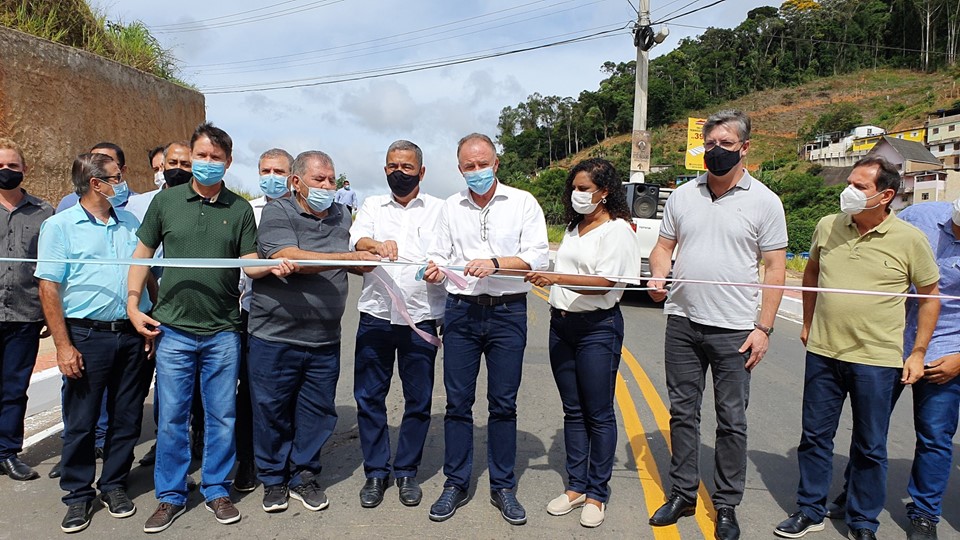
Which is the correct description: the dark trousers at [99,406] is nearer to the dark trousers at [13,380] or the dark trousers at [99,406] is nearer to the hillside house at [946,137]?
the dark trousers at [13,380]

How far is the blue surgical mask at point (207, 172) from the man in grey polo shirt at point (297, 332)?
12.9 inches

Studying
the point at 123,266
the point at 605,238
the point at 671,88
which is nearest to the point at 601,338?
the point at 605,238

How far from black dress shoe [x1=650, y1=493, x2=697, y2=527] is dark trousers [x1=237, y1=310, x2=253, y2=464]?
2580 millimetres

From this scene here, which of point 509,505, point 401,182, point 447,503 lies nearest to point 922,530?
point 509,505

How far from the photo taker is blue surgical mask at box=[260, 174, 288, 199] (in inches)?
180

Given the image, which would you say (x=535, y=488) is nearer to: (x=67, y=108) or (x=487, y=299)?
(x=487, y=299)

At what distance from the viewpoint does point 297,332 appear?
3.81m

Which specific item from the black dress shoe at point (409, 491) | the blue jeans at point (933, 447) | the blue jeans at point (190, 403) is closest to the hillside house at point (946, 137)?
the blue jeans at point (933, 447)

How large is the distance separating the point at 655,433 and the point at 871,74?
120 metres

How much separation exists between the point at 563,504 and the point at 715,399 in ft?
3.60

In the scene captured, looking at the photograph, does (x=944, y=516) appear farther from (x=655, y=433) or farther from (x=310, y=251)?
(x=310, y=251)

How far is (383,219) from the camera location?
412 centimetres

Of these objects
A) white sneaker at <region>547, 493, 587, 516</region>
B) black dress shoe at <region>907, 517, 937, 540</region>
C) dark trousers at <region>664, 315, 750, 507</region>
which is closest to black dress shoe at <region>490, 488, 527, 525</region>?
white sneaker at <region>547, 493, 587, 516</region>

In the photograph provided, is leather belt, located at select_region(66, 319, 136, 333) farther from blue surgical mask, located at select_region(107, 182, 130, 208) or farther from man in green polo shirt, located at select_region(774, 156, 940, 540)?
man in green polo shirt, located at select_region(774, 156, 940, 540)
